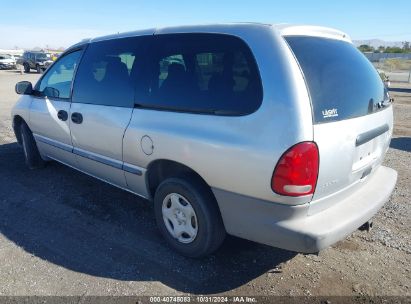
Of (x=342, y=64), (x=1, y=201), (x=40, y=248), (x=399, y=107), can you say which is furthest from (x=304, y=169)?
(x=399, y=107)

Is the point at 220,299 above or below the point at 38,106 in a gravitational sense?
below

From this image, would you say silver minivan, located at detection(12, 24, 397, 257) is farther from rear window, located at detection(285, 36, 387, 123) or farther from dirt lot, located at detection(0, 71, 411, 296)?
dirt lot, located at detection(0, 71, 411, 296)

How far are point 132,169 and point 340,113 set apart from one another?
1.94m

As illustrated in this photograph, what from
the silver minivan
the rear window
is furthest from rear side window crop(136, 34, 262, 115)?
the rear window

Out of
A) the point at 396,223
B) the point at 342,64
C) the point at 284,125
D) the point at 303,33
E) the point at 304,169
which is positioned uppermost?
the point at 303,33

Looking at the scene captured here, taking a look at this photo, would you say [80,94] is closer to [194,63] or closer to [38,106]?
[38,106]

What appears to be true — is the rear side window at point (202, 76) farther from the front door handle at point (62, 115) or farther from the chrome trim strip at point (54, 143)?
the chrome trim strip at point (54, 143)

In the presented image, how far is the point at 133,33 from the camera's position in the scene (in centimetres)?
360

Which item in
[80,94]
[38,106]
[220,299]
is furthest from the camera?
[38,106]

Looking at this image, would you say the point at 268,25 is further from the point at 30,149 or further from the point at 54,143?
the point at 30,149

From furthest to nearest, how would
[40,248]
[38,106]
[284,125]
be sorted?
1. [38,106]
2. [40,248]
3. [284,125]

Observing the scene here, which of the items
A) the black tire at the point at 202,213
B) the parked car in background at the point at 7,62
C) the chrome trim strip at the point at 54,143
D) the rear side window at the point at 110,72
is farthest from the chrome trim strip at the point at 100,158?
the parked car in background at the point at 7,62

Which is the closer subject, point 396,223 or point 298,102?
point 298,102

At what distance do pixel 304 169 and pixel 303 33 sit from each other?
1057 mm
